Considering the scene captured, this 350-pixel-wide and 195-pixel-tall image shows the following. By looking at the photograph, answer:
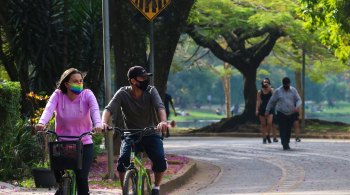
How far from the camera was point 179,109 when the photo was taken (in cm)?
13000

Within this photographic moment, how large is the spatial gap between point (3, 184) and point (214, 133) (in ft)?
78.5

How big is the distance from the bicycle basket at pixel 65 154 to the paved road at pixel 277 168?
466 centimetres

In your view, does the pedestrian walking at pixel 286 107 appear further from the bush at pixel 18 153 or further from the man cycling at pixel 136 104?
the man cycling at pixel 136 104

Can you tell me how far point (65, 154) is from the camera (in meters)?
8.88

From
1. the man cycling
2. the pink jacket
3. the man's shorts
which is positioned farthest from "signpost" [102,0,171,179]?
the pink jacket

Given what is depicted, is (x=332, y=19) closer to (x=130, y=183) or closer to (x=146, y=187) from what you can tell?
(x=146, y=187)

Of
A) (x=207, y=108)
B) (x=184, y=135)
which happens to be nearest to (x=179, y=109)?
(x=207, y=108)

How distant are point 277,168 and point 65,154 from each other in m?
9.19

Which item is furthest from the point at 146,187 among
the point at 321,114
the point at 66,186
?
the point at 321,114

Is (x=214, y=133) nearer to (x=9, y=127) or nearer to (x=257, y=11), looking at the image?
(x=257, y=11)

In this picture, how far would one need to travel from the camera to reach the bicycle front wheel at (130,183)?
9656 mm

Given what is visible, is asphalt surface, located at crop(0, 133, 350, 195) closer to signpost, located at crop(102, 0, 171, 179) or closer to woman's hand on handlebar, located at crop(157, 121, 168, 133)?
signpost, located at crop(102, 0, 171, 179)

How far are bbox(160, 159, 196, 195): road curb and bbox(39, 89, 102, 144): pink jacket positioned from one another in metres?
4.39

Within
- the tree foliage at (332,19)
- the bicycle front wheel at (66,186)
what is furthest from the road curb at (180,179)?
the tree foliage at (332,19)
